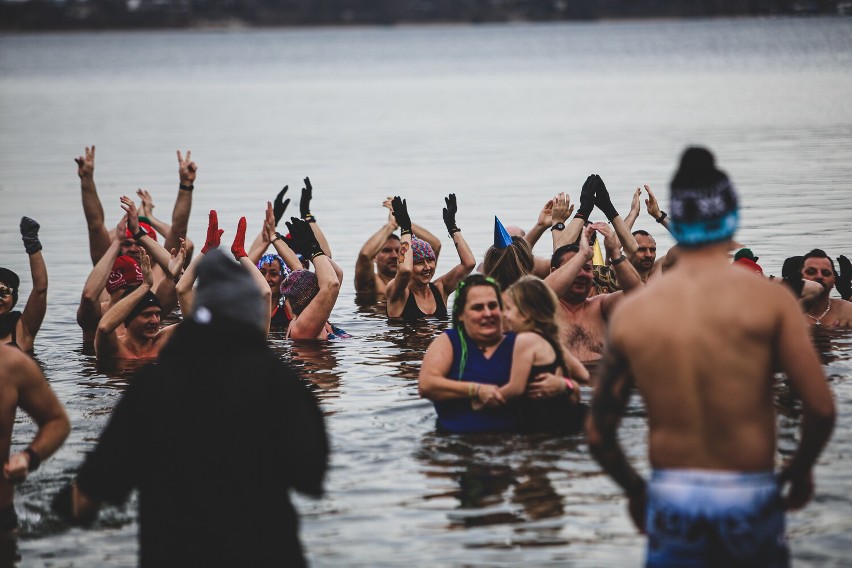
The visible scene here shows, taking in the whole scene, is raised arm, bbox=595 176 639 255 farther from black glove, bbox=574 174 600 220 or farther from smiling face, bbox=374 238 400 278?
smiling face, bbox=374 238 400 278

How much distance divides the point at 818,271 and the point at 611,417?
27.1 feet

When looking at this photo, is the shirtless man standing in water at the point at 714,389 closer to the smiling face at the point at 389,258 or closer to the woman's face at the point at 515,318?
the woman's face at the point at 515,318

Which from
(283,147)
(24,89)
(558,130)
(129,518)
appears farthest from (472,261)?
(24,89)

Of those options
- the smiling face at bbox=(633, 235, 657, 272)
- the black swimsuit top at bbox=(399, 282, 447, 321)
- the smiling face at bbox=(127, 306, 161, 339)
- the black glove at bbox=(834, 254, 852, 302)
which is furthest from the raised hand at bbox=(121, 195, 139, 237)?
the black glove at bbox=(834, 254, 852, 302)

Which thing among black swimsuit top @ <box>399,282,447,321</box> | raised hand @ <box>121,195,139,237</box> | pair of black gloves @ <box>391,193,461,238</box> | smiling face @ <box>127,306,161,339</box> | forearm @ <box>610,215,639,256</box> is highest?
raised hand @ <box>121,195,139,237</box>

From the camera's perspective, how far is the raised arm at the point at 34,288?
36.0 feet

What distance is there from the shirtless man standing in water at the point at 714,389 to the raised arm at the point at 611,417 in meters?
0.09

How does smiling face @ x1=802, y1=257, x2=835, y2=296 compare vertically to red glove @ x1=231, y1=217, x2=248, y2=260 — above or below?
below

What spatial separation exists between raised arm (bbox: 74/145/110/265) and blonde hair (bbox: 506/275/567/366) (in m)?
5.91

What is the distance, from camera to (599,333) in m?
11.4

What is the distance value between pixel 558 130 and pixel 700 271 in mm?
47368

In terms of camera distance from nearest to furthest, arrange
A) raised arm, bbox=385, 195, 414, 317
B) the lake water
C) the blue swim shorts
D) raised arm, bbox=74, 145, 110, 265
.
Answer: the blue swim shorts, the lake water, raised arm, bbox=385, 195, 414, 317, raised arm, bbox=74, 145, 110, 265

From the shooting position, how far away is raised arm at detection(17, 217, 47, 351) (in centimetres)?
1098

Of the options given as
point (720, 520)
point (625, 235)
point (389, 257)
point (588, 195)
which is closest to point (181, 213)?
point (389, 257)
